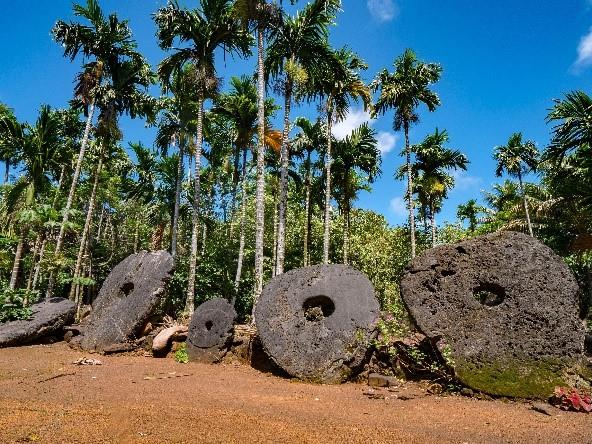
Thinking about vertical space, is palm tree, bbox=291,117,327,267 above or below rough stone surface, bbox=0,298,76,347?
above

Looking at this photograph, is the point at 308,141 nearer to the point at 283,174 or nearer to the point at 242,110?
the point at 242,110

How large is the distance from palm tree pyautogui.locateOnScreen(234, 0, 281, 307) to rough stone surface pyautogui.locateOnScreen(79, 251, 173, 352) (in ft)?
9.33

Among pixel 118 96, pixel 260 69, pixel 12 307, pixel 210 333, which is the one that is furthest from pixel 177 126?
pixel 210 333

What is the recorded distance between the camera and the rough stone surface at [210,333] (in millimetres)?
8750

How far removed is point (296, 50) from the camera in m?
13.7

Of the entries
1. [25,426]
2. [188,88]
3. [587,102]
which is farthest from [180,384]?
[587,102]

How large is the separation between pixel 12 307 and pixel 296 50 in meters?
11.2

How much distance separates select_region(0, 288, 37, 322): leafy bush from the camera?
34.4 feet

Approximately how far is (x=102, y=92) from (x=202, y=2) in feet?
17.4

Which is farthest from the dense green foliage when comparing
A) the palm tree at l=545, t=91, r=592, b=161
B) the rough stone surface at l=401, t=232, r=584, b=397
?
the rough stone surface at l=401, t=232, r=584, b=397

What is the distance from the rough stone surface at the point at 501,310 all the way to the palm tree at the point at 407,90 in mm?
11099

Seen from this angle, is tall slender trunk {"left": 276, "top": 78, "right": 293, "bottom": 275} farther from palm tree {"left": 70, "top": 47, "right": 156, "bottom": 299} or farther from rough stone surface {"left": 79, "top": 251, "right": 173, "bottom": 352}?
palm tree {"left": 70, "top": 47, "right": 156, "bottom": 299}

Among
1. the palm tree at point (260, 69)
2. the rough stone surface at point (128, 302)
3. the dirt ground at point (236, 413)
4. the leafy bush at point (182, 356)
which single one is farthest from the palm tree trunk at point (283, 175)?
the dirt ground at point (236, 413)

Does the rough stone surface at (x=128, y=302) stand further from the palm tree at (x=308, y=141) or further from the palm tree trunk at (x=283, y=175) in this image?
the palm tree at (x=308, y=141)
